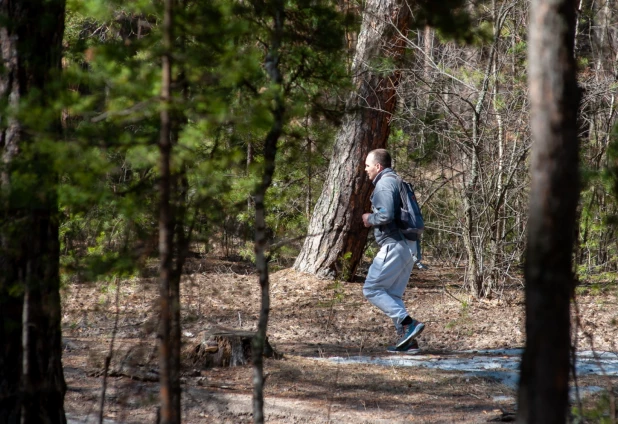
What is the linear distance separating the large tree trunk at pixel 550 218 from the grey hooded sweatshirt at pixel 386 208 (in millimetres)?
5152

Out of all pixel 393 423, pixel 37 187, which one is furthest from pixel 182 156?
pixel 393 423

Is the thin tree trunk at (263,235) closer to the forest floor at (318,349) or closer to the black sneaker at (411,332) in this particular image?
the forest floor at (318,349)

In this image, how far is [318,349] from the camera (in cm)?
827

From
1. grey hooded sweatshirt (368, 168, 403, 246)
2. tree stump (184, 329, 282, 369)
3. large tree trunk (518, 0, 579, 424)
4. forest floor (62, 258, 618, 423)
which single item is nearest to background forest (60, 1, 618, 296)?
forest floor (62, 258, 618, 423)

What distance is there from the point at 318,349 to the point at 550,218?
580 centimetres

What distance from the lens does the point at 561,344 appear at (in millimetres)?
2703

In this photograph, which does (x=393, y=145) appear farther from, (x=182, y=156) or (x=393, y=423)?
(x=182, y=156)

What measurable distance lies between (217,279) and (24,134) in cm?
723

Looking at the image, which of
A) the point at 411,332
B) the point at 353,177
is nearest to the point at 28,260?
the point at 411,332

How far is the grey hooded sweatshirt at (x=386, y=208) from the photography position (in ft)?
26.0

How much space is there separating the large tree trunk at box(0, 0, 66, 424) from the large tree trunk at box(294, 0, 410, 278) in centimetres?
660

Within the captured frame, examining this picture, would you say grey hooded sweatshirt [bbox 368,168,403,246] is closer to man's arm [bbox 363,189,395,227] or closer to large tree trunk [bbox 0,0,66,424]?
man's arm [bbox 363,189,395,227]

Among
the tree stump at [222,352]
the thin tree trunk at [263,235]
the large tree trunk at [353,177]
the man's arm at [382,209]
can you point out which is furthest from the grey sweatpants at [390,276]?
the thin tree trunk at [263,235]

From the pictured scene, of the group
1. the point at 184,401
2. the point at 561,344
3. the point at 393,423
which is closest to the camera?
the point at 561,344
